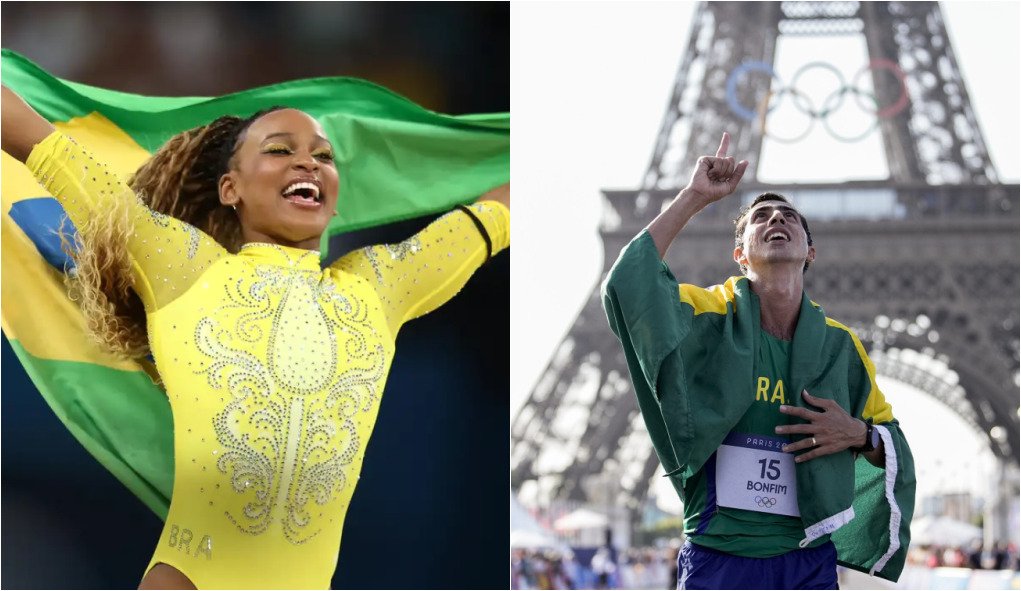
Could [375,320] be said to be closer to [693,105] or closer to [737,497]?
[737,497]

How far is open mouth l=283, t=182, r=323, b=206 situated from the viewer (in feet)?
11.4

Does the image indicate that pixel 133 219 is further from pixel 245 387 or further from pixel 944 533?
pixel 944 533

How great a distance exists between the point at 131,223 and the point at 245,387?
51 cm

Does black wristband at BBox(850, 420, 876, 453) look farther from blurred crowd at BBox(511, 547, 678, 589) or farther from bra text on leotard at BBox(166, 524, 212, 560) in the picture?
blurred crowd at BBox(511, 547, 678, 589)

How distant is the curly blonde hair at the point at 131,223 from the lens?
10.9 ft

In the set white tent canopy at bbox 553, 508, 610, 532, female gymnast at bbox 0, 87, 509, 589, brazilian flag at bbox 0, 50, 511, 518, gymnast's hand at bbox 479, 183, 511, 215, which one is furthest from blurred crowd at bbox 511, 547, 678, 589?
female gymnast at bbox 0, 87, 509, 589

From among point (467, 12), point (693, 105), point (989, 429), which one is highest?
point (693, 105)

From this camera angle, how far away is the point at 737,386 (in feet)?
9.72

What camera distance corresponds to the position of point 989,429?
20.2m

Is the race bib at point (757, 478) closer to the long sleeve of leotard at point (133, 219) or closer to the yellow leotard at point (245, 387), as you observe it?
the yellow leotard at point (245, 387)

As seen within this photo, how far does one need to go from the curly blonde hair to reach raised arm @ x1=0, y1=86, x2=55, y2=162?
0.26 m

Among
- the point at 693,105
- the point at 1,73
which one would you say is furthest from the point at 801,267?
the point at 693,105

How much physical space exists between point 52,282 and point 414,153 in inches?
44.3

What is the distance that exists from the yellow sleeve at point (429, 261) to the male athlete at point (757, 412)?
90 cm
